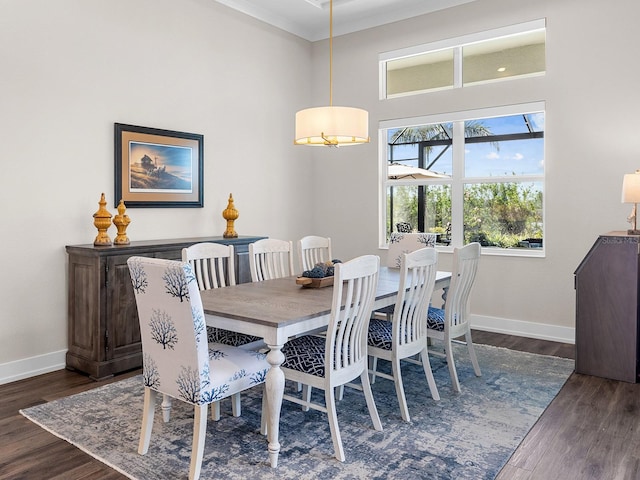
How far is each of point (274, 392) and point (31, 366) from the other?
2.41m

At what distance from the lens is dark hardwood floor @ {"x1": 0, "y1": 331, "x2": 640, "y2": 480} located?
2.37m

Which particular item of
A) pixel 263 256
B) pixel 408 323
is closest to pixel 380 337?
pixel 408 323

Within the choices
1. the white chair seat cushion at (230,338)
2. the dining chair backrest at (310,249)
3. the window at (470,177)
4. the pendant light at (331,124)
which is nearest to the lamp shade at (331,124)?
the pendant light at (331,124)

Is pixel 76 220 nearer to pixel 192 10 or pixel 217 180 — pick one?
pixel 217 180

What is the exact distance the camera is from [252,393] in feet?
11.1

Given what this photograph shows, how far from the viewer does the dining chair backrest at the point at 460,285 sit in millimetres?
3340

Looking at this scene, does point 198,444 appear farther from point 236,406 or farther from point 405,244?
point 405,244

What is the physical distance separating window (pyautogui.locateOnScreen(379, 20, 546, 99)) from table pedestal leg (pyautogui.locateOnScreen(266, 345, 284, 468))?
398cm

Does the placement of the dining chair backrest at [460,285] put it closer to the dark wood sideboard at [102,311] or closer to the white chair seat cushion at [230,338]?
the white chair seat cushion at [230,338]

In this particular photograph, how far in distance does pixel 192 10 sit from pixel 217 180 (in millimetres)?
1645

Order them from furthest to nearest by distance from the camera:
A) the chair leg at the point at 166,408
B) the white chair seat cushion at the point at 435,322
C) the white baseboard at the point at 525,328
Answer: the white baseboard at the point at 525,328, the white chair seat cushion at the point at 435,322, the chair leg at the point at 166,408

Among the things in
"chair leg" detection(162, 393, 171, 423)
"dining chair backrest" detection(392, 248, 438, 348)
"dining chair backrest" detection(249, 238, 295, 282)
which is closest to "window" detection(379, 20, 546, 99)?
"dining chair backrest" detection(249, 238, 295, 282)

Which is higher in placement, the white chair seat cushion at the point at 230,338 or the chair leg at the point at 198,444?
the white chair seat cushion at the point at 230,338

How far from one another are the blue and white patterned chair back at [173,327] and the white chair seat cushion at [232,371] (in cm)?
5
